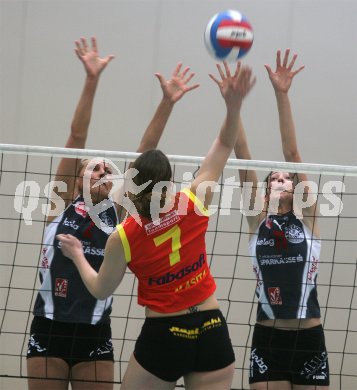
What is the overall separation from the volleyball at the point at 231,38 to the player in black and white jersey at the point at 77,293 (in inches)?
13.2

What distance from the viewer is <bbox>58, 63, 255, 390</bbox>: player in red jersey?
3.16 meters

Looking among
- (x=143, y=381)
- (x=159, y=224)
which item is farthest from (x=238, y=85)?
(x=143, y=381)

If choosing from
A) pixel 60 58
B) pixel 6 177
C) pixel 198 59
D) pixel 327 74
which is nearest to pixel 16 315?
pixel 6 177

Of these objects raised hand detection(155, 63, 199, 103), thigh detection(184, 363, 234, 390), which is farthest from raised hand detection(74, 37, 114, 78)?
thigh detection(184, 363, 234, 390)

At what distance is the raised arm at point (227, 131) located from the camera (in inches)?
126

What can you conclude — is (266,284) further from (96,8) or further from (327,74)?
(96,8)

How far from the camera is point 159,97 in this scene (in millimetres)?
6418

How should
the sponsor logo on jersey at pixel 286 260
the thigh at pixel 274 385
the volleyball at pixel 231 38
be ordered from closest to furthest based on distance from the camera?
1. the volleyball at pixel 231 38
2. the thigh at pixel 274 385
3. the sponsor logo on jersey at pixel 286 260

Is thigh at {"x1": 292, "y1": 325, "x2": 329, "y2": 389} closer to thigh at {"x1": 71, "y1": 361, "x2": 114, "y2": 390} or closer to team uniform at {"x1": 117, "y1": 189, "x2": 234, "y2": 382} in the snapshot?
thigh at {"x1": 71, "y1": 361, "x2": 114, "y2": 390}

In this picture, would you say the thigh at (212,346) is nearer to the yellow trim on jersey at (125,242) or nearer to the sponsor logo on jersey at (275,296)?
the yellow trim on jersey at (125,242)

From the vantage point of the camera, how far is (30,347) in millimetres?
4195

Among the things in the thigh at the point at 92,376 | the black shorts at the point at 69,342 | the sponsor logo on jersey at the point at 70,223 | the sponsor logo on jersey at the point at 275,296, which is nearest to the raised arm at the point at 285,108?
the sponsor logo on jersey at the point at 275,296

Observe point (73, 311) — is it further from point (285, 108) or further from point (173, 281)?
point (285, 108)

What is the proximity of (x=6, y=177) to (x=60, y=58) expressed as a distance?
1.14 meters
